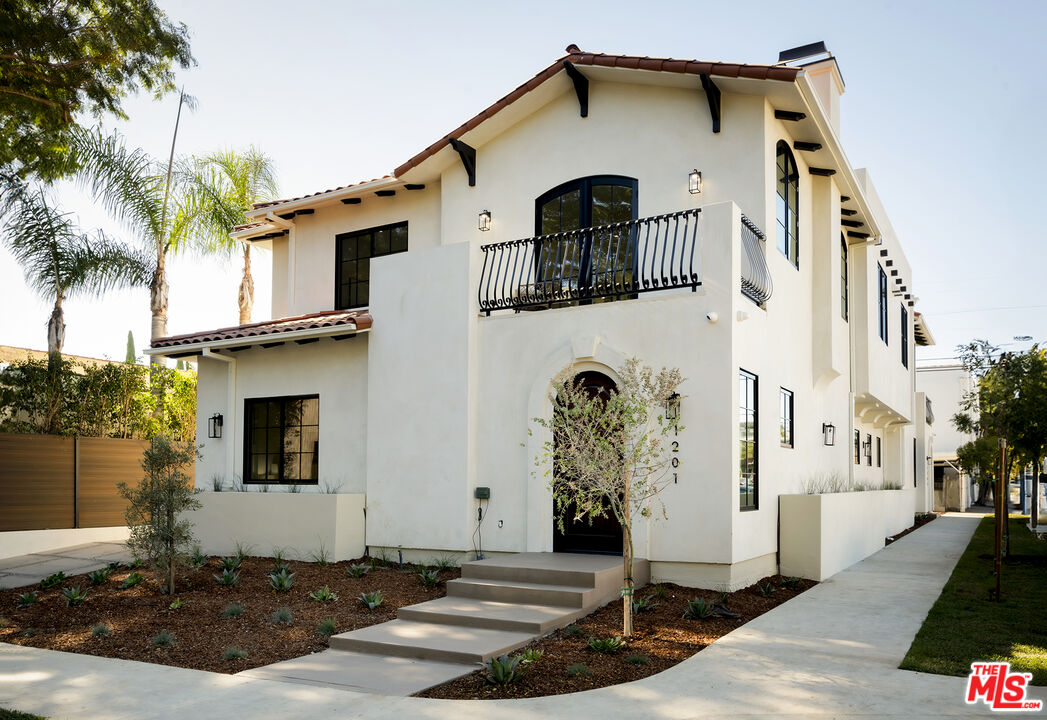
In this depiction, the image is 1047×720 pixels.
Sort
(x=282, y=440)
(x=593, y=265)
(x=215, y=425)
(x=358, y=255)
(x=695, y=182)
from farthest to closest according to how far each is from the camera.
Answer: (x=358, y=255), (x=215, y=425), (x=282, y=440), (x=593, y=265), (x=695, y=182)

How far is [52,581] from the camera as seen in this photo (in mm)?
11641

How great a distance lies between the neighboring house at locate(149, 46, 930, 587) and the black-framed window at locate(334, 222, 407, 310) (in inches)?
1.7

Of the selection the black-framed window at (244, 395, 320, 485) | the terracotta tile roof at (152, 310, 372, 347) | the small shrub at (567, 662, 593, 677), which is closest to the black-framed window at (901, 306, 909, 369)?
the terracotta tile roof at (152, 310, 372, 347)

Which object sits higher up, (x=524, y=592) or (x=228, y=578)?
(x=524, y=592)

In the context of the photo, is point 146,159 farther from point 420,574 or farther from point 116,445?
point 420,574

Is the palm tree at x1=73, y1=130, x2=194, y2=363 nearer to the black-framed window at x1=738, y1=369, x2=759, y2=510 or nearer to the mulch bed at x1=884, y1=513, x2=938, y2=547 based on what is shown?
the black-framed window at x1=738, y1=369, x2=759, y2=510

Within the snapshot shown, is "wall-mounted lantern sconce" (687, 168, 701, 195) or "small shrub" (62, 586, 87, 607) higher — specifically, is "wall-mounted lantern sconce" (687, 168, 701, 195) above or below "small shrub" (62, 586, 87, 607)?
above

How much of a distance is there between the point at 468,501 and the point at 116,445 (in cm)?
1001

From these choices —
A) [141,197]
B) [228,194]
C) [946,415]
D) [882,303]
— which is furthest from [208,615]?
[946,415]

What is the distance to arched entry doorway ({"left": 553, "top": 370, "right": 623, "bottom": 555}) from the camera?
36.1ft

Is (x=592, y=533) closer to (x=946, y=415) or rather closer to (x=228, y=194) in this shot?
(x=228, y=194)

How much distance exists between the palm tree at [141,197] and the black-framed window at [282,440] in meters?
8.66

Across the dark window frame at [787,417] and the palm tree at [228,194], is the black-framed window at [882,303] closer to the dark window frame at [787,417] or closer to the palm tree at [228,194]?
the dark window frame at [787,417]

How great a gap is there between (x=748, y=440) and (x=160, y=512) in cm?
784
